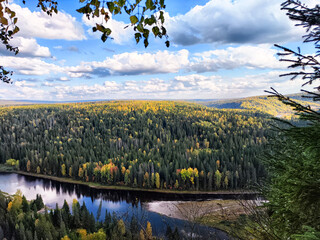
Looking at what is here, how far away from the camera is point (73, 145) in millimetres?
175500

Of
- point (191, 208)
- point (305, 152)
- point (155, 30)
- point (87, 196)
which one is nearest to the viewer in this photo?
point (155, 30)

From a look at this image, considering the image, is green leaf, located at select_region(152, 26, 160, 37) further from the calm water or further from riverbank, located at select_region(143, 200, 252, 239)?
the calm water

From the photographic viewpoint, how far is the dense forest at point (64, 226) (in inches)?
2085

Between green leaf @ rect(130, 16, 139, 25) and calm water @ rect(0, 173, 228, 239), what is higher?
green leaf @ rect(130, 16, 139, 25)

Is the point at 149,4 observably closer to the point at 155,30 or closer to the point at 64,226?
the point at 155,30

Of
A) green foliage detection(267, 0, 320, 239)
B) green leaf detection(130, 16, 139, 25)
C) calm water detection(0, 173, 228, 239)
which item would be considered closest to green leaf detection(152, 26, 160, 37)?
green leaf detection(130, 16, 139, 25)

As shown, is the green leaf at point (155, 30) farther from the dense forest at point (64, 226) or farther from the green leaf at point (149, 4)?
the dense forest at point (64, 226)

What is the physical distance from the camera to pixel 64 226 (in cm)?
5712

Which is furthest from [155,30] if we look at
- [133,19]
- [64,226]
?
[64,226]

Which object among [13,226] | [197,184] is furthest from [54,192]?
[197,184]

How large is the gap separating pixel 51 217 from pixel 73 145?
118 metres

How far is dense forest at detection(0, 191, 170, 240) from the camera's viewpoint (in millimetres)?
A: 52969

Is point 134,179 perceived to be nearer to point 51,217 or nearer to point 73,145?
point 51,217

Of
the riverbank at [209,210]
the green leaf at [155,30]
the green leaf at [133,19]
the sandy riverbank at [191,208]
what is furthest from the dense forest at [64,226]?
the green leaf at [133,19]
